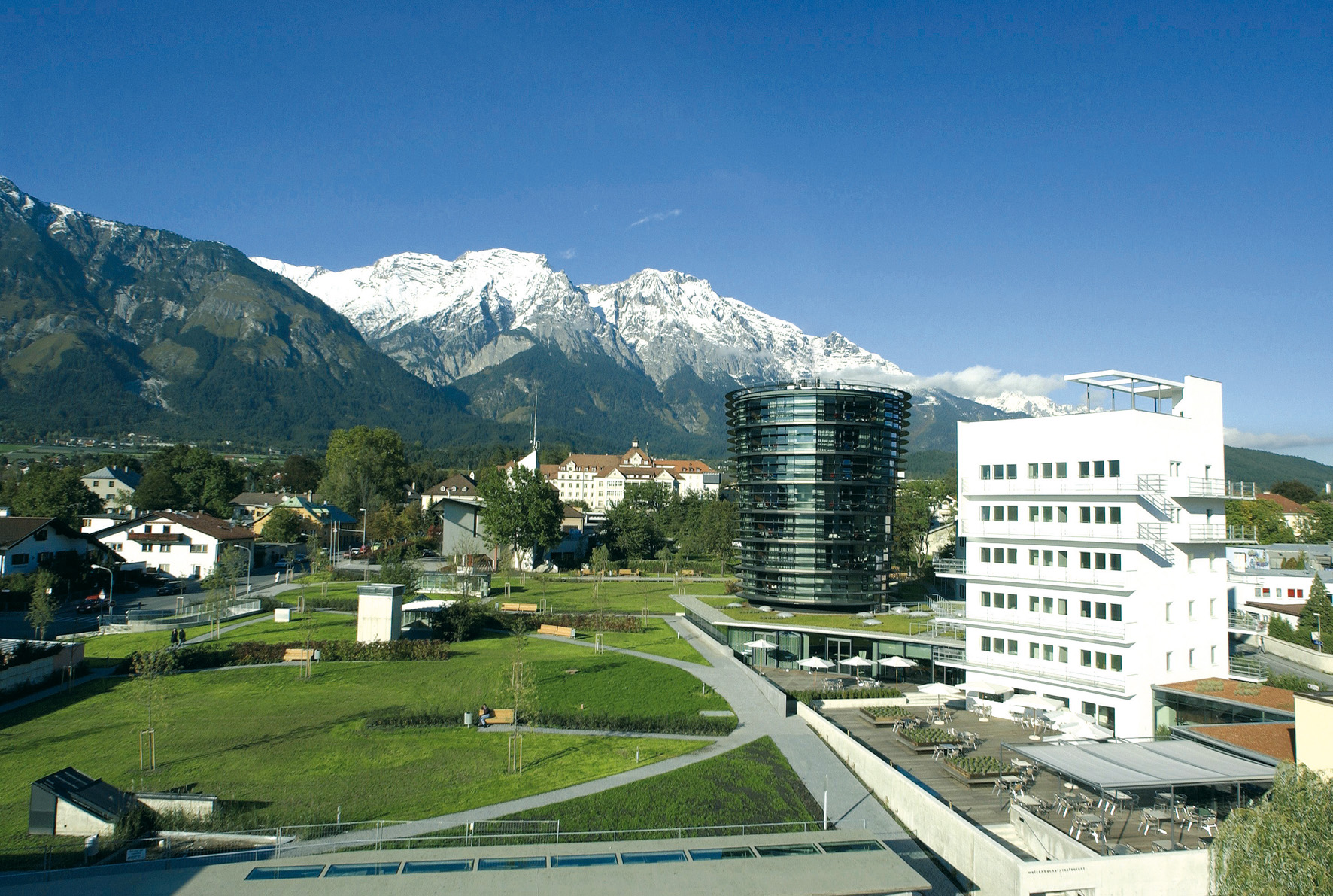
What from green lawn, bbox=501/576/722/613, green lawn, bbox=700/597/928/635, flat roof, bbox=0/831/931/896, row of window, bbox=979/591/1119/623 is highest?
row of window, bbox=979/591/1119/623

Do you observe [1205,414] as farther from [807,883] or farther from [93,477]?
[93,477]

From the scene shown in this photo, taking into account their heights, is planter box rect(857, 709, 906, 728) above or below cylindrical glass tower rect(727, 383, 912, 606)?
below

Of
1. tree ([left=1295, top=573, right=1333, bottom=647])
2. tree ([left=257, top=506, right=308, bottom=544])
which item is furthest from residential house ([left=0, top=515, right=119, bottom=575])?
tree ([left=1295, top=573, right=1333, bottom=647])

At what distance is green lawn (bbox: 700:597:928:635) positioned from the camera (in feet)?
128

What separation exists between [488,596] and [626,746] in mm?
35465

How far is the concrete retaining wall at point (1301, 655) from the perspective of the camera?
36.8 metres

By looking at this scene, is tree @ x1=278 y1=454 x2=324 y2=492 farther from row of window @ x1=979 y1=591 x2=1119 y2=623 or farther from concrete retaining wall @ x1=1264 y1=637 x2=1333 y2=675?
concrete retaining wall @ x1=1264 y1=637 x2=1333 y2=675

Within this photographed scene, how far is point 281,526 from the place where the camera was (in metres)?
84.2

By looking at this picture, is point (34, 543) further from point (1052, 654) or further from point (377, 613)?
point (1052, 654)

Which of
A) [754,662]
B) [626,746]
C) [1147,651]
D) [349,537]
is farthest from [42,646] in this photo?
[349,537]

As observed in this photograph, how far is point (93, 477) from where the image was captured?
114 meters

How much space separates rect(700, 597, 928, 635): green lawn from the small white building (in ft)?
63.5

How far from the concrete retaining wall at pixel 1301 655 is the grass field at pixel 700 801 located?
3202cm

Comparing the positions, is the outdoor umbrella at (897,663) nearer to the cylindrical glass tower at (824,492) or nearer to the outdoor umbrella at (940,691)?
the outdoor umbrella at (940,691)
